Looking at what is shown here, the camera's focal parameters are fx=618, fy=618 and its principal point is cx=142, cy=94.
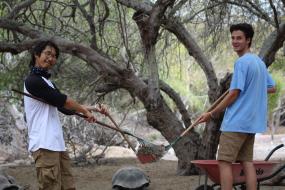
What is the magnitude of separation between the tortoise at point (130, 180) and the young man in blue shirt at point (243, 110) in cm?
236

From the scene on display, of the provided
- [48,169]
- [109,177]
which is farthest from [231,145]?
[109,177]

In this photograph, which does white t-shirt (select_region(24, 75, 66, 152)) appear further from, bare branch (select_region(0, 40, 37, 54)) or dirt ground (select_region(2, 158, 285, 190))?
bare branch (select_region(0, 40, 37, 54))

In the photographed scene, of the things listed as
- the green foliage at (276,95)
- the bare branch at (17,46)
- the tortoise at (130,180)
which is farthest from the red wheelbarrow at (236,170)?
the green foliage at (276,95)

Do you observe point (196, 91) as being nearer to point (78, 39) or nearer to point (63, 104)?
point (78, 39)

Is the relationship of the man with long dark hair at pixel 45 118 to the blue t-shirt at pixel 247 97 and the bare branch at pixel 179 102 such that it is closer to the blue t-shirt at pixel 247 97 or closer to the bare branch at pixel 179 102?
the blue t-shirt at pixel 247 97

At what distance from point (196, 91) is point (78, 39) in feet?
64.7

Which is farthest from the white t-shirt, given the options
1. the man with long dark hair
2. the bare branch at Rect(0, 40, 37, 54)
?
the bare branch at Rect(0, 40, 37, 54)

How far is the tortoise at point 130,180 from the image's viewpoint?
282 inches

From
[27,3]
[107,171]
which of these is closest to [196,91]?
[107,171]

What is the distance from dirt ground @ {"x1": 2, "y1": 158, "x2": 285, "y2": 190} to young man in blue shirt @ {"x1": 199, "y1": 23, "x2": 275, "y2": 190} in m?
1.97

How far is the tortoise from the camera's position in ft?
23.5

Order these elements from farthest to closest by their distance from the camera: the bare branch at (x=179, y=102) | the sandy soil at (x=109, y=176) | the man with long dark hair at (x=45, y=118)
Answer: the bare branch at (x=179, y=102) → the sandy soil at (x=109, y=176) → the man with long dark hair at (x=45, y=118)

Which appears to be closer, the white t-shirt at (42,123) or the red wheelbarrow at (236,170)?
the white t-shirt at (42,123)

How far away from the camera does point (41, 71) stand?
182 inches
